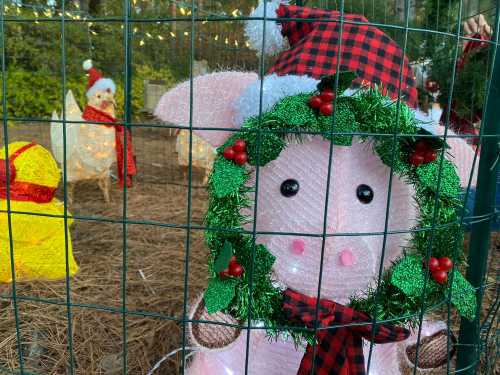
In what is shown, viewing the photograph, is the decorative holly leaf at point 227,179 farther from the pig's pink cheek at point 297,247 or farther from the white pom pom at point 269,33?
the white pom pom at point 269,33

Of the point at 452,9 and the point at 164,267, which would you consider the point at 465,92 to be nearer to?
the point at 452,9

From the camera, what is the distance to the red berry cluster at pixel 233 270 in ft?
2.44

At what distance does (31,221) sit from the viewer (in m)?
1.52

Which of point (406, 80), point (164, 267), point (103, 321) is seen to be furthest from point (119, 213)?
point (406, 80)

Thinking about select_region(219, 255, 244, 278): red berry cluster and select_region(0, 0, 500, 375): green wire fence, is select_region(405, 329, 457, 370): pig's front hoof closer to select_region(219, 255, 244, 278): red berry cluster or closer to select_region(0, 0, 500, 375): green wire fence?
select_region(0, 0, 500, 375): green wire fence

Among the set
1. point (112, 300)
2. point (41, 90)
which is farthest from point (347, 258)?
point (41, 90)

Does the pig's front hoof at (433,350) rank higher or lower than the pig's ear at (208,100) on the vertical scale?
lower

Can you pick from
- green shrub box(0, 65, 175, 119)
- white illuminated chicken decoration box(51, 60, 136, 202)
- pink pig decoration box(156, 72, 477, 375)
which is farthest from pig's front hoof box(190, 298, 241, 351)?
green shrub box(0, 65, 175, 119)

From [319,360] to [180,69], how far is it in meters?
3.37

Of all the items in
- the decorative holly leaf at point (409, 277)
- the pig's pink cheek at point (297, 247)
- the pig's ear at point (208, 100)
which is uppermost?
the pig's ear at point (208, 100)

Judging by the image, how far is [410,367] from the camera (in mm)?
1054

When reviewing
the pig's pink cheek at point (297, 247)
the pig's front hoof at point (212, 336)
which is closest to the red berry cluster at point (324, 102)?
the pig's pink cheek at point (297, 247)

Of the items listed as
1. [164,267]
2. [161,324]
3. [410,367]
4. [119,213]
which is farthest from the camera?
[119,213]

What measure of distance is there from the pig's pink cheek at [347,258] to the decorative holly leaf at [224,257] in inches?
7.7
